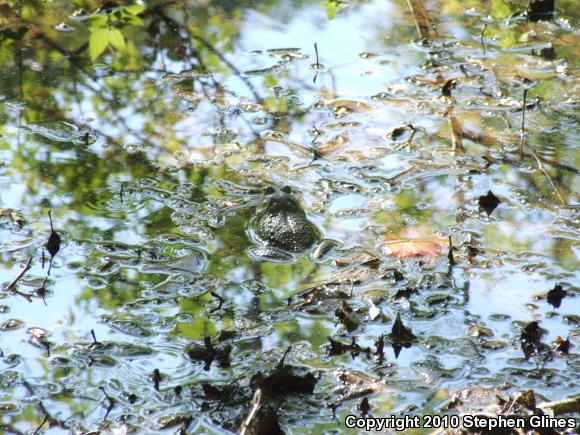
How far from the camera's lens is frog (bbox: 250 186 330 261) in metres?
3.06

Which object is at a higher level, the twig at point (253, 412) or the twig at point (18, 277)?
the twig at point (253, 412)

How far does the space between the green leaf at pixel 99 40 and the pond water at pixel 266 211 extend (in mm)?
28

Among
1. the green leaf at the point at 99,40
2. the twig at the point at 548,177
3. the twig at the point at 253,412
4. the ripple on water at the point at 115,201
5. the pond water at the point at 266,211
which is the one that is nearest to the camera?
the twig at the point at 253,412

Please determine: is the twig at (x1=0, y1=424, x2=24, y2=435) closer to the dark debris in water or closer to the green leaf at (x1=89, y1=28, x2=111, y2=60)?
the dark debris in water

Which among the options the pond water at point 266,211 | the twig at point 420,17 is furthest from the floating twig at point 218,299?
the twig at point 420,17

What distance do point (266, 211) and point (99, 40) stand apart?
3.01 ft

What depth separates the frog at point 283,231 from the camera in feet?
10.0

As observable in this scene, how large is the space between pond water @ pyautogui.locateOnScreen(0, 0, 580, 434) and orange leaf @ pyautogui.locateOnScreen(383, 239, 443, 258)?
0.4 inches

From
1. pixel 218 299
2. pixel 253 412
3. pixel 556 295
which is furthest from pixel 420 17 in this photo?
pixel 253 412

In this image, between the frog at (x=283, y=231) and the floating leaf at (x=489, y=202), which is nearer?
the frog at (x=283, y=231)

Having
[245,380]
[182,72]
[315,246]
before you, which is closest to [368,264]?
[315,246]

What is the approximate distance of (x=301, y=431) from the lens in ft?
7.34

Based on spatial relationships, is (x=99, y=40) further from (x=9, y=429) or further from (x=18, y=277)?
(x=9, y=429)

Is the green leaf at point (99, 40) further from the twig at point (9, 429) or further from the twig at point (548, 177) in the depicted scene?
the twig at point (548, 177)
